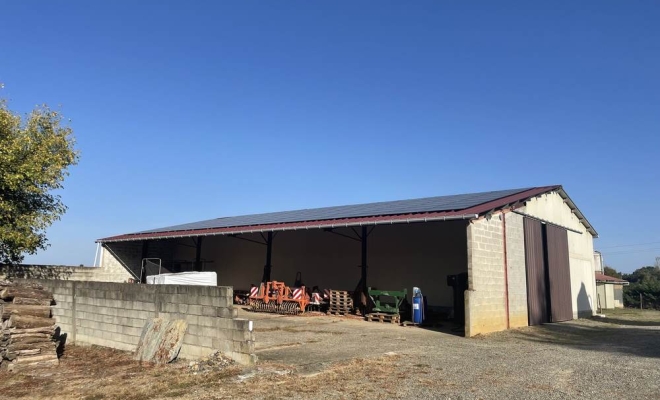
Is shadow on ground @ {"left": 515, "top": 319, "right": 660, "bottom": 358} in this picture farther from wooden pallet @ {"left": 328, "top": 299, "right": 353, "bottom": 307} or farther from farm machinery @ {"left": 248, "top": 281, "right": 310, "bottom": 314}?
farm machinery @ {"left": 248, "top": 281, "right": 310, "bottom": 314}

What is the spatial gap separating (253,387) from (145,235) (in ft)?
72.2

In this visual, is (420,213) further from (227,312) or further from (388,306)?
(227,312)

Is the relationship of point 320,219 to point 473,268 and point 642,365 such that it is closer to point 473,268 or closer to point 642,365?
point 473,268

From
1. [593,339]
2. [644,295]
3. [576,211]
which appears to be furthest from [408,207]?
[644,295]

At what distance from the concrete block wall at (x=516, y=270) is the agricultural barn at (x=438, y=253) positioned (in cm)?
3

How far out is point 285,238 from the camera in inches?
1040

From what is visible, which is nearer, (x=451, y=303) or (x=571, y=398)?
(x=571, y=398)

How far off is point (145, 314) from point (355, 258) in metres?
13.6

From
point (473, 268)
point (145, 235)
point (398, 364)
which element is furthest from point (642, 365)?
point (145, 235)

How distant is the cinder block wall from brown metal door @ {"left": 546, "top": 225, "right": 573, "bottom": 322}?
563 inches

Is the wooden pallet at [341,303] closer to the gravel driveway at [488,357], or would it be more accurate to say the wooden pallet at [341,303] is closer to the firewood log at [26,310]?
the gravel driveway at [488,357]

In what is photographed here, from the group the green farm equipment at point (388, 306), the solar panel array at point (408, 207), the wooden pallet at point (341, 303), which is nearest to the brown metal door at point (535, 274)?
the solar panel array at point (408, 207)

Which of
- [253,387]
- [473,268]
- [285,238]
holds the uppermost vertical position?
[285,238]

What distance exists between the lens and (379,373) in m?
7.96
